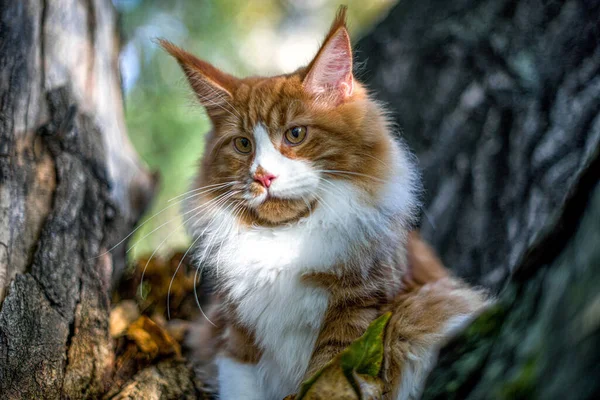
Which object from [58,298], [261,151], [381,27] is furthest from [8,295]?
[381,27]

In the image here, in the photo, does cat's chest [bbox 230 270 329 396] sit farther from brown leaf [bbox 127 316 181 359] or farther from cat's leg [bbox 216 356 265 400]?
brown leaf [bbox 127 316 181 359]

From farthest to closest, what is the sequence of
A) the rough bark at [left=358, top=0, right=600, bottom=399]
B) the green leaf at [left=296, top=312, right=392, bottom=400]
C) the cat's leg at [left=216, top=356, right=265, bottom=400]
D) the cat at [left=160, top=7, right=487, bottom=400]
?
the rough bark at [left=358, top=0, right=600, bottom=399] < the cat's leg at [left=216, top=356, right=265, bottom=400] < the cat at [left=160, top=7, right=487, bottom=400] < the green leaf at [left=296, top=312, right=392, bottom=400]

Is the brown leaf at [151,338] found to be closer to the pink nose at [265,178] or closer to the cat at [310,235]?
the cat at [310,235]

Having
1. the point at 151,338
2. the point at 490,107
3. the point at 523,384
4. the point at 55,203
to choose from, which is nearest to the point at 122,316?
the point at 151,338

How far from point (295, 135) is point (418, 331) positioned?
730 millimetres

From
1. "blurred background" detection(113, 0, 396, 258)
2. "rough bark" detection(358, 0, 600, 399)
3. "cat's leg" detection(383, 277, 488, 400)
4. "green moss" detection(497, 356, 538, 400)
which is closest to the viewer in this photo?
"green moss" detection(497, 356, 538, 400)

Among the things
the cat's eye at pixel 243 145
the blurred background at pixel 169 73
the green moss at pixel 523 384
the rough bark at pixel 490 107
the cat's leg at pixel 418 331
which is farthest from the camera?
the blurred background at pixel 169 73

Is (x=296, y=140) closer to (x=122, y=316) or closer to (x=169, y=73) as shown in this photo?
(x=122, y=316)

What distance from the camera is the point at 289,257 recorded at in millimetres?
1750

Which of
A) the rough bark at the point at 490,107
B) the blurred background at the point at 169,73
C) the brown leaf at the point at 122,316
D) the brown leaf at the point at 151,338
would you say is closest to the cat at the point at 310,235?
the brown leaf at the point at 151,338

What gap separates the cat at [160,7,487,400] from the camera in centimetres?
169

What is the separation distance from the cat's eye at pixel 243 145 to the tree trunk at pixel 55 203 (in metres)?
0.57

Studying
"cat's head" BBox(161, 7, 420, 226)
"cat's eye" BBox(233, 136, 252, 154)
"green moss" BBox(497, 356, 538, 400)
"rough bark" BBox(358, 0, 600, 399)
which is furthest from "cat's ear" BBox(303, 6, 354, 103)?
"green moss" BBox(497, 356, 538, 400)

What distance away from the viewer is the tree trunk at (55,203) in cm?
164
